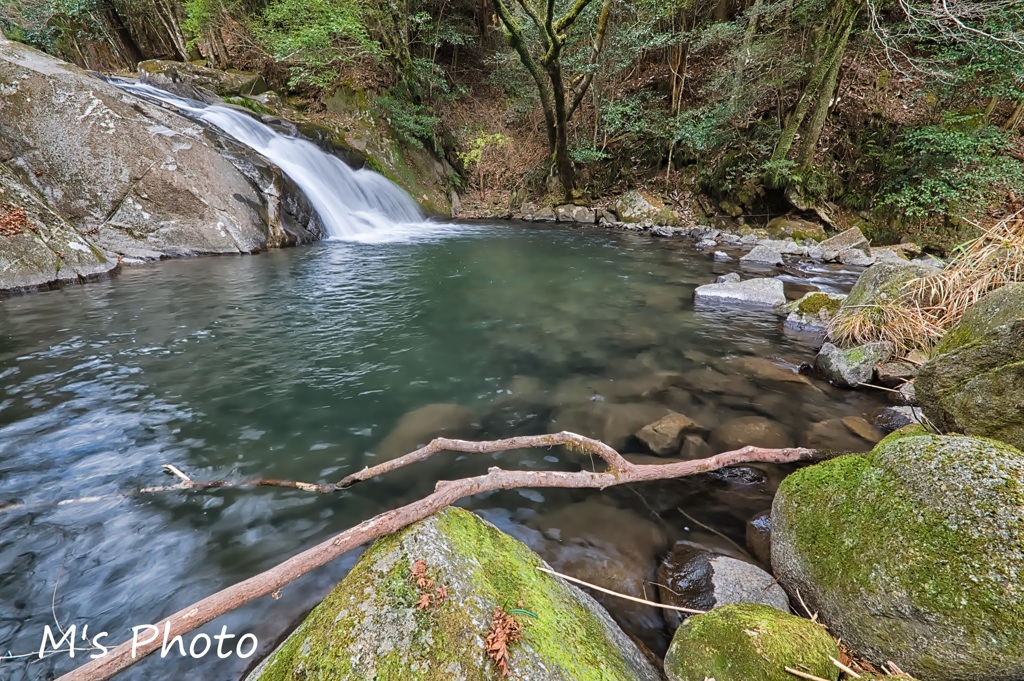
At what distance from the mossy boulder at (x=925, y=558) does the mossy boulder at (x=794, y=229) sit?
11.0 m

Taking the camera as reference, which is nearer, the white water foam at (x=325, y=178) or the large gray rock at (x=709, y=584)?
the large gray rock at (x=709, y=584)

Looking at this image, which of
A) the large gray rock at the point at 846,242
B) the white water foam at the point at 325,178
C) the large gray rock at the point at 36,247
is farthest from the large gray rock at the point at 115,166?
the large gray rock at the point at 846,242

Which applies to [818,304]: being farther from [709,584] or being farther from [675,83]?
[675,83]

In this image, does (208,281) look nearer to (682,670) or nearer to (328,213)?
(328,213)

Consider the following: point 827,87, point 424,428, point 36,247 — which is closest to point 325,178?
point 36,247

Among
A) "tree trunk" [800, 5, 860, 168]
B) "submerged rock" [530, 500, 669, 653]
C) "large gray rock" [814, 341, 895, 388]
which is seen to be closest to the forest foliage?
"tree trunk" [800, 5, 860, 168]

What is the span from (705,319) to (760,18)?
10.8 metres

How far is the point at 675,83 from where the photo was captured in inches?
549

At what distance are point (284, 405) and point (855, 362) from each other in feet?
16.9

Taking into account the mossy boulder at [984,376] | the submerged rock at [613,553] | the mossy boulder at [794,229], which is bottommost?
the submerged rock at [613,553]

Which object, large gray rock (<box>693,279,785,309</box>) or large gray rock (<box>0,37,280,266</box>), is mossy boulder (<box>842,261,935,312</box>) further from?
large gray rock (<box>0,37,280,266</box>)

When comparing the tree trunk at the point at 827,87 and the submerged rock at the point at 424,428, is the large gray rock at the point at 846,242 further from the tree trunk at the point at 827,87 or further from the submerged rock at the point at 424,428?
the submerged rock at the point at 424,428

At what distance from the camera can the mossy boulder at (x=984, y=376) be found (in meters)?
1.85

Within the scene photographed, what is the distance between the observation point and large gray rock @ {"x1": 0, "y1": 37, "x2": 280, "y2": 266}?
7.98 metres
